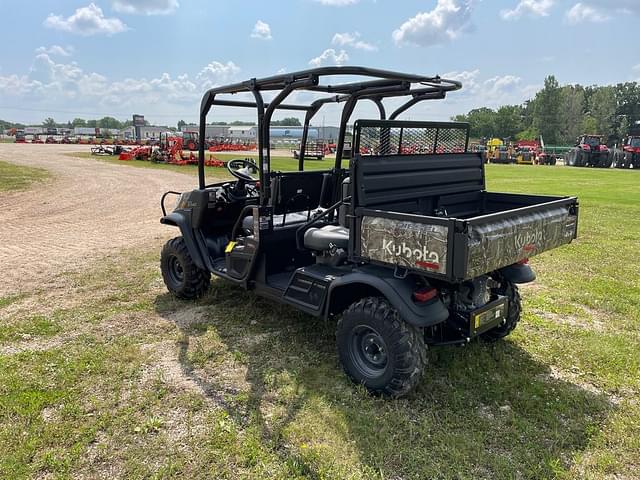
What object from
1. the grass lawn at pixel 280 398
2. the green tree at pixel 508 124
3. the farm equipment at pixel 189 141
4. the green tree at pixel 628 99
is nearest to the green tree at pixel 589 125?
the green tree at pixel 628 99

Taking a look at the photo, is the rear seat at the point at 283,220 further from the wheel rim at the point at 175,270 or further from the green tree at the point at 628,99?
the green tree at the point at 628,99

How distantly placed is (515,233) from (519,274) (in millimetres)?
901

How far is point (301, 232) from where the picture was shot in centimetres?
441

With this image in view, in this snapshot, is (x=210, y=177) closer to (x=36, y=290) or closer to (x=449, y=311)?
(x=36, y=290)

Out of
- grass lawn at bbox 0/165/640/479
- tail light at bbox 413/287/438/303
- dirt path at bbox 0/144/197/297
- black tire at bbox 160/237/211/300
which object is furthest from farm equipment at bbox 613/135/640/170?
tail light at bbox 413/287/438/303

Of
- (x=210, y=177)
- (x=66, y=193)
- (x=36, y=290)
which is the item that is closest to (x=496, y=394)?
(x=36, y=290)

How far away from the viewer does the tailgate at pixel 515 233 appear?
9.52 ft

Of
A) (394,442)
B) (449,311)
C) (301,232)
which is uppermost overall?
(301,232)

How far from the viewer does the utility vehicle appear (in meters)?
3.12

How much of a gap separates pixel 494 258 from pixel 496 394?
1.01 m

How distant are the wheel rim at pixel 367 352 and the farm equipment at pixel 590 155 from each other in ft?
113

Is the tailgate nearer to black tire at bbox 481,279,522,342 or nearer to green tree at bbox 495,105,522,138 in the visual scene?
black tire at bbox 481,279,522,342

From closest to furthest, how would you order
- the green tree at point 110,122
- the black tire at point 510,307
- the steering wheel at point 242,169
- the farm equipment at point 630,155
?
the black tire at point 510,307 < the steering wheel at point 242,169 < the farm equipment at point 630,155 < the green tree at point 110,122

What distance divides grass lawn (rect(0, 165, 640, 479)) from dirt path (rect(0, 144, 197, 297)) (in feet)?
5.23
